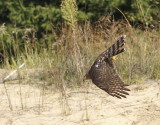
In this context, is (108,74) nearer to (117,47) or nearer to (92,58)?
(117,47)

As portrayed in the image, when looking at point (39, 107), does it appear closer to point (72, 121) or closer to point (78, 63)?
point (72, 121)

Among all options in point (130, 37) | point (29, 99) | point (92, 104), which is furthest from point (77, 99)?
point (130, 37)

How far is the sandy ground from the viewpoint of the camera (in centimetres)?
467

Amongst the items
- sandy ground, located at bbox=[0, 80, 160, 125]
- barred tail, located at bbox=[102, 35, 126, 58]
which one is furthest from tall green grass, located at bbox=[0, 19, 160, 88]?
barred tail, located at bbox=[102, 35, 126, 58]

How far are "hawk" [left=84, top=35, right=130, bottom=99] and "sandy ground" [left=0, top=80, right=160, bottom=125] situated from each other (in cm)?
51

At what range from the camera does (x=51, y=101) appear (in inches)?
215

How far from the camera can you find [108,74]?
4348 mm

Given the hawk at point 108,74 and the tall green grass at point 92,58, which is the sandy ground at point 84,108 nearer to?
the tall green grass at point 92,58

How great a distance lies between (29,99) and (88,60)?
115 cm

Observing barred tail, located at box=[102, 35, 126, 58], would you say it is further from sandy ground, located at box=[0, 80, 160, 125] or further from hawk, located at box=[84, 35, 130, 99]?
sandy ground, located at box=[0, 80, 160, 125]

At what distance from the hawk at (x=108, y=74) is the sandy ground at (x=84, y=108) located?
1.68 feet

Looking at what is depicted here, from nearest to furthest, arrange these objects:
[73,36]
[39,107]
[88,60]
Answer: [39,107], [73,36], [88,60]

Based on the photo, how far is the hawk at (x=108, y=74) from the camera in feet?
13.2

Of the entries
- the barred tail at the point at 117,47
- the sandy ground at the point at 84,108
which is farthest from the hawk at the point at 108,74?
the sandy ground at the point at 84,108
